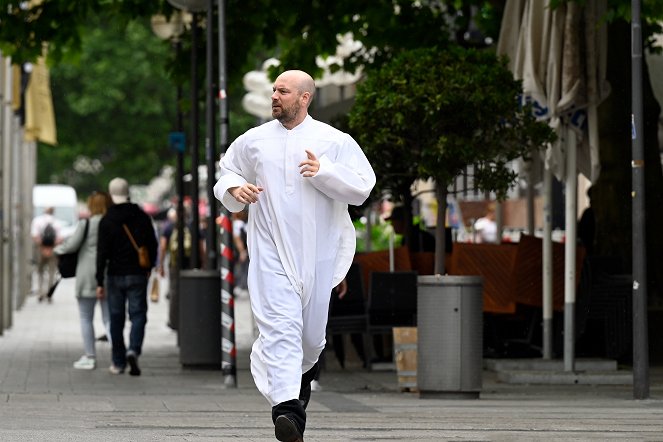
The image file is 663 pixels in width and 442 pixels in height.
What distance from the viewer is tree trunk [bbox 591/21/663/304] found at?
17.2m

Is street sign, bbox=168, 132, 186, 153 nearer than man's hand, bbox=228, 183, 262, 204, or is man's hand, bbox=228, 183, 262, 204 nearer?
man's hand, bbox=228, 183, 262, 204

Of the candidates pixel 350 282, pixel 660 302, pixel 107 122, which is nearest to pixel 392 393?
pixel 350 282

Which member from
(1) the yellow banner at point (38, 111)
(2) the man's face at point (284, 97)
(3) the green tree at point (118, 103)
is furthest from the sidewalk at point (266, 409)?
(3) the green tree at point (118, 103)

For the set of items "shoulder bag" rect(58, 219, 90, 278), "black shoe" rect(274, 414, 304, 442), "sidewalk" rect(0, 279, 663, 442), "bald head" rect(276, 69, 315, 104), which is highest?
"bald head" rect(276, 69, 315, 104)

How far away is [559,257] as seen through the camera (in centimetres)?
1647

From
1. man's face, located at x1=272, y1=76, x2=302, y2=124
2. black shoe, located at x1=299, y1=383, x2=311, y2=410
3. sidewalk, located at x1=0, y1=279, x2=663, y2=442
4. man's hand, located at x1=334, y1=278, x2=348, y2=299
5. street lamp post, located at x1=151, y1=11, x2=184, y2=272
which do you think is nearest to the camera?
man's face, located at x1=272, y1=76, x2=302, y2=124

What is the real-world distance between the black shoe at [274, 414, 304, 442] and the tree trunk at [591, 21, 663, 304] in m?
9.17

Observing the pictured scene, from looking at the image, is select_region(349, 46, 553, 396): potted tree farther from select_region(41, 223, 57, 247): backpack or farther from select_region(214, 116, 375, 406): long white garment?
select_region(41, 223, 57, 247): backpack

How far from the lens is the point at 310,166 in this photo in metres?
8.55

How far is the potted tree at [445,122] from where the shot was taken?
13.8 metres

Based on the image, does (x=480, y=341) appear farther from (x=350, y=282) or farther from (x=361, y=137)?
(x=350, y=282)

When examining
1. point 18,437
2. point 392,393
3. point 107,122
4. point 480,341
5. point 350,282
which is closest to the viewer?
point 18,437

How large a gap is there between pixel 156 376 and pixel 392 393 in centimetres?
280

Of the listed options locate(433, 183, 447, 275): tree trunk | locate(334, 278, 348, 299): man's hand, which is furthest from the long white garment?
locate(334, 278, 348, 299): man's hand
